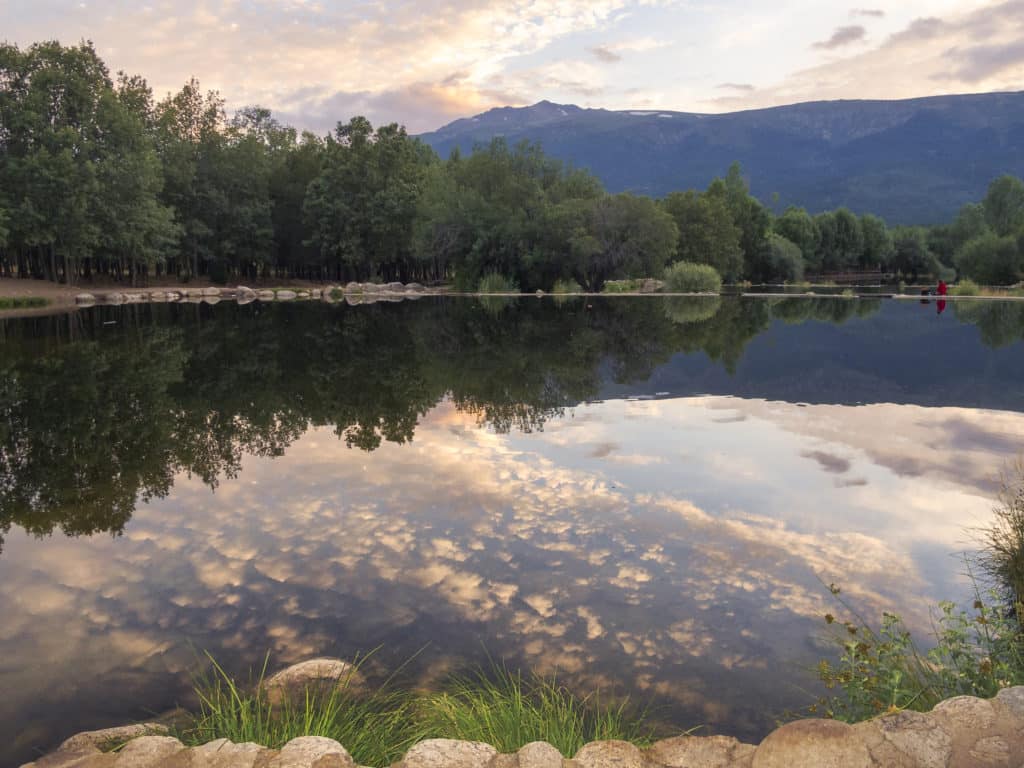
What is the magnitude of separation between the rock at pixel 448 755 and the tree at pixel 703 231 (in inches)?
3290

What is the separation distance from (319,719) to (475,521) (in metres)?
4.21

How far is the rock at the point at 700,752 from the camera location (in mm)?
3646

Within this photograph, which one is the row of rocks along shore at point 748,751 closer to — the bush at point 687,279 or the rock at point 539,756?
the rock at point 539,756

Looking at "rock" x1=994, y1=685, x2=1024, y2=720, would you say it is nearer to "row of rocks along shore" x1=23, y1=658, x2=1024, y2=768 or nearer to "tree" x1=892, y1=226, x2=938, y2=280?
"row of rocks along shore" x1=23, y1=658, x2=1024, y2=768

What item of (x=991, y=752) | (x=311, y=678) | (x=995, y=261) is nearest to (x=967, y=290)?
(x=995, y=261)

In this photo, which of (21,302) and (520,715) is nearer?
(520,715)

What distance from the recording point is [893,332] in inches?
1282

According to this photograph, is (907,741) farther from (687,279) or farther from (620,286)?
(687,279)

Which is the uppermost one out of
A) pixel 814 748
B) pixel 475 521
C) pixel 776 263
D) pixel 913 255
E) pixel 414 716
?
pixel 913 255

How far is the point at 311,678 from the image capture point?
5.07m

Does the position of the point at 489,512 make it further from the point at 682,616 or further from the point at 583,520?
the point at 682,616

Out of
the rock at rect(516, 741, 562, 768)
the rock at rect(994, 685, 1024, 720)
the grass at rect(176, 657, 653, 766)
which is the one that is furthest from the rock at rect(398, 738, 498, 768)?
the rock at rect(994, 685, 1024, 720)

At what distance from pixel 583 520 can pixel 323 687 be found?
4.18m

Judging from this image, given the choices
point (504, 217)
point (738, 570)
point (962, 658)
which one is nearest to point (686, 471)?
point (738, 570)
